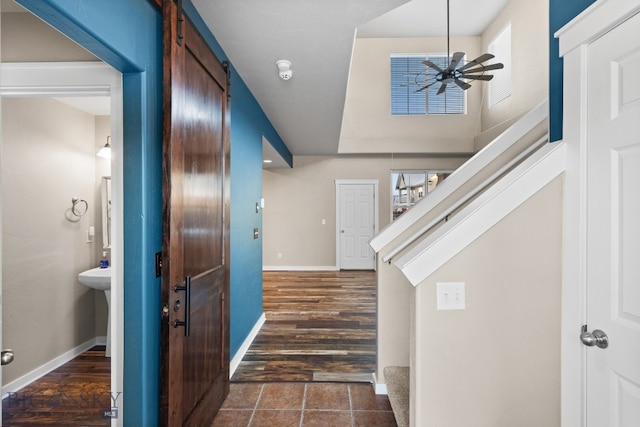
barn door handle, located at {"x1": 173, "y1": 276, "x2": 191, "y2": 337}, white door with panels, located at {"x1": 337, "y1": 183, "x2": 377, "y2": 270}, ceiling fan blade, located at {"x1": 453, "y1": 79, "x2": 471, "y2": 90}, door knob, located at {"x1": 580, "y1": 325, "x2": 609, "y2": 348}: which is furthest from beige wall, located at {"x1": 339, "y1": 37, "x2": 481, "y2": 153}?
door knob, located at {"x1": 580, "y1": 325, "x2": 609, "y2": 348}

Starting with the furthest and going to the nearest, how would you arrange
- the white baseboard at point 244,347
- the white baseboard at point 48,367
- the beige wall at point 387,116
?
the beige wall at point 387,116
the white baseboard at point 244,347
the white baseboard at point 48,367

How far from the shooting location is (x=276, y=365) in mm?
2869

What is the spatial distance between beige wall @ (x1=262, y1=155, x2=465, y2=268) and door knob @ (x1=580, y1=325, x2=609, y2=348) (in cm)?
627

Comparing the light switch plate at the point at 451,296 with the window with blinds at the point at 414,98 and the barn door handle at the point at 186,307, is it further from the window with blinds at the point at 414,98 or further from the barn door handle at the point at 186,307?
the window with blinds at the point at 414,98

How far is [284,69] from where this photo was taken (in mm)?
2682

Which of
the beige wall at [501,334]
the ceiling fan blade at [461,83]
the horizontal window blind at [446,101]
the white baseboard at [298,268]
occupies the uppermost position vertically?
the horizontal window blind at [446,101]

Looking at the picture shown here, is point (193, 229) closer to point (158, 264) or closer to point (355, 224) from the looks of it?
point (158, 264)

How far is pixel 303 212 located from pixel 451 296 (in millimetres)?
6263

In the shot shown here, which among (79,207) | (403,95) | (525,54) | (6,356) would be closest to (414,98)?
(403,95)

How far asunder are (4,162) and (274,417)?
102 inches

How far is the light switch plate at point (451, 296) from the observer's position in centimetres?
138

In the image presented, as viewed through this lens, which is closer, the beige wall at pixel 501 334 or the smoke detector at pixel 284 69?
the beige wall at pixel 501 334

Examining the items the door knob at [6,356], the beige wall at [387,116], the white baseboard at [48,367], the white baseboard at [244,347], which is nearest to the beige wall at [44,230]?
the white baseboard at [48,367]

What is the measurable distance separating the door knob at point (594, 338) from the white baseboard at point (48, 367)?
346 centimetres
